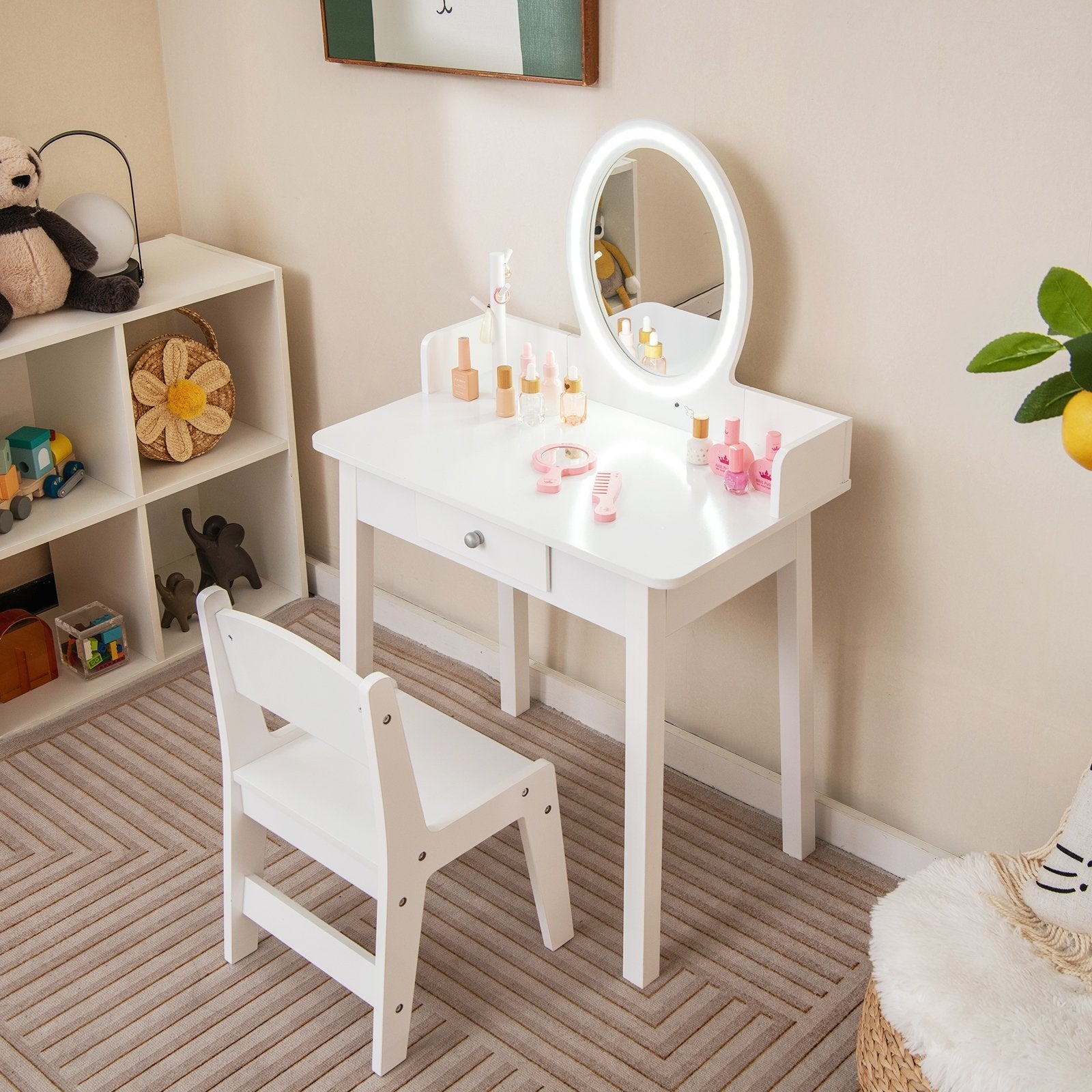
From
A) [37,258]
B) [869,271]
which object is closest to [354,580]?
[37,258]

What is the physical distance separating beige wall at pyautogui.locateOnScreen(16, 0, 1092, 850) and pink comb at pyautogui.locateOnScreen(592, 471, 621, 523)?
315 millimetres

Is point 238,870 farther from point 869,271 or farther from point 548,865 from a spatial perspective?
point 869,271

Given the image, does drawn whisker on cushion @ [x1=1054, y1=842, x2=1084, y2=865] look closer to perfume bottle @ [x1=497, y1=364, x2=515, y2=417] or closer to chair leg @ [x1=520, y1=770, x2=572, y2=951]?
chair leg @ [x1=520, y1=770, x2=572, y2=951]

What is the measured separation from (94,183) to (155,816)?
1306 mm

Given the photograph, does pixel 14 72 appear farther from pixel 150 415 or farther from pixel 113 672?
pixel 113 672

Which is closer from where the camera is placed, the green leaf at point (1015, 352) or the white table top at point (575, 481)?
the green leaf at point (1015, 352)

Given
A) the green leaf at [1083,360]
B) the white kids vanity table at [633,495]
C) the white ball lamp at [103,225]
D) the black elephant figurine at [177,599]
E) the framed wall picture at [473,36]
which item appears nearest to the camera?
the green leaf at [1083,360]

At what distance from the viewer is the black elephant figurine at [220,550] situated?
282cm

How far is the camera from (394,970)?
171cm

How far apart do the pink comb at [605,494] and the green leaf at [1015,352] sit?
0.61 meters

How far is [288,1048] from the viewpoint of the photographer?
1.83m

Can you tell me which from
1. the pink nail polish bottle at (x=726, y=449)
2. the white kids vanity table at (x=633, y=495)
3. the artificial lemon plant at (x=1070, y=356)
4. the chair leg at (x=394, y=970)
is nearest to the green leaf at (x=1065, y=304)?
the artificial lemon plant at (x=1070, y=356)

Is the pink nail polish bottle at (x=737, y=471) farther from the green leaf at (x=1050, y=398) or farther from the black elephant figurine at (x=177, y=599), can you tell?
the black elephant figurine at (x=177, y=599)

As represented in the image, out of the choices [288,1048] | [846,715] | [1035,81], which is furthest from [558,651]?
[1035,81]
